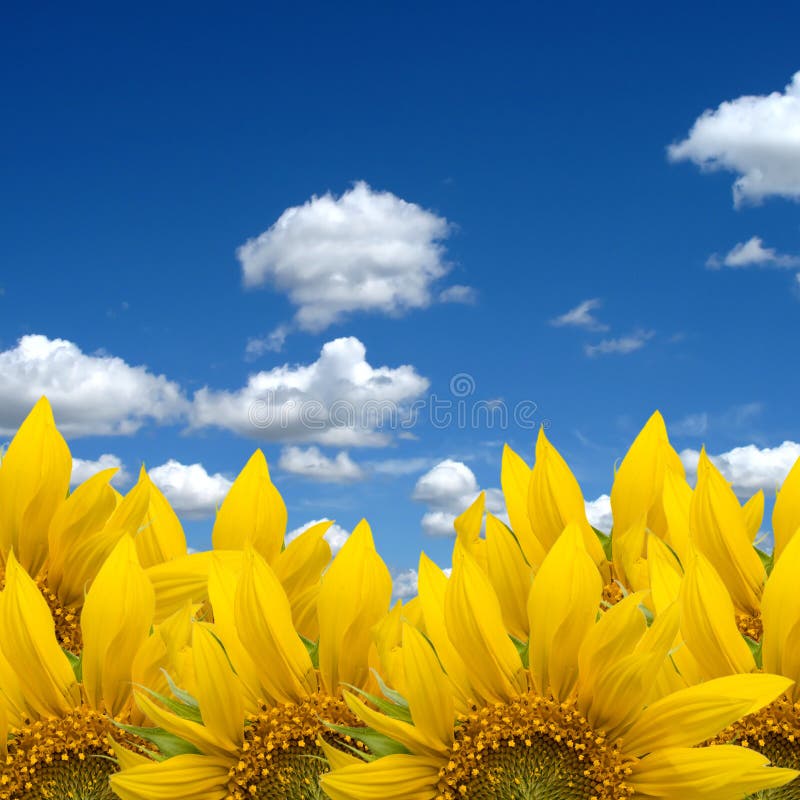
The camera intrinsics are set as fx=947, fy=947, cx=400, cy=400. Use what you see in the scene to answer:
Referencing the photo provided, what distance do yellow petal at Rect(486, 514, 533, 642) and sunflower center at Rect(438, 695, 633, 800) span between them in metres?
0.29

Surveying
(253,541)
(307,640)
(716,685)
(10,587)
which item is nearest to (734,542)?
(716,685)

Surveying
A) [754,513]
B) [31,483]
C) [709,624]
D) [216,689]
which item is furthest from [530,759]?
[31,483]

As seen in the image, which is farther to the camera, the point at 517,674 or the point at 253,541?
the point at 253,541

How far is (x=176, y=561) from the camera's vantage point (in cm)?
166

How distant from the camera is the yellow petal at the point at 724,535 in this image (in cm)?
163

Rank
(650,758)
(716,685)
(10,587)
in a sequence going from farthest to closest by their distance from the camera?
(10,587) < (650,758) < (716,685)

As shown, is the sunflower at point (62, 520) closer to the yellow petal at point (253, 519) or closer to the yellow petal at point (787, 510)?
the yellow petal at point (253, 519)

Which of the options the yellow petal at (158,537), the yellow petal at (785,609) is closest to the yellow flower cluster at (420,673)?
the yellow petal at (785,609)

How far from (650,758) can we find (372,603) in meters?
0.47

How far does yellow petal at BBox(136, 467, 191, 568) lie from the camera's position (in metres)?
1.87

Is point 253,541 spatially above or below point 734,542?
above

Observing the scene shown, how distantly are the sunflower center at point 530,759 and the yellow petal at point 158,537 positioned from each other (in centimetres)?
72

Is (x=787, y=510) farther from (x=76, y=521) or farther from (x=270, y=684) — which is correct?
(x=76, y=521)

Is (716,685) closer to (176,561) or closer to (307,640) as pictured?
(307,640)
